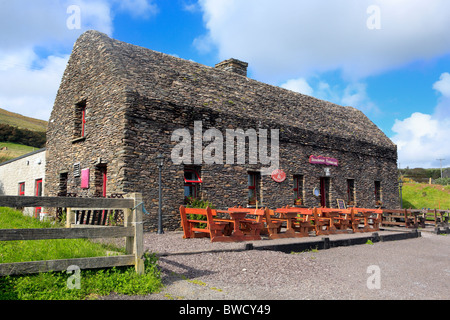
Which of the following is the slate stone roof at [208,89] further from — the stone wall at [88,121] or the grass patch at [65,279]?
the grass patch at [65,279]

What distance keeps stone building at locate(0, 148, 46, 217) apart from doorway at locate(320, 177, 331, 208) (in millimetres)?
14128

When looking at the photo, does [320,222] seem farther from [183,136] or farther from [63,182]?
[63,182]

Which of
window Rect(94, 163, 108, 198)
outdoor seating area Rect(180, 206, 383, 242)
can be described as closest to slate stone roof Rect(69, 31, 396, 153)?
window Rect(94, 163, 108, 198)

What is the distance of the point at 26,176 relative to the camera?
19.4 metres

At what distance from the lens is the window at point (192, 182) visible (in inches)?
551

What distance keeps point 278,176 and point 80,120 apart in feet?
30.5

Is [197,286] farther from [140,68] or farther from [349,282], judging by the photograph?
[140,68]

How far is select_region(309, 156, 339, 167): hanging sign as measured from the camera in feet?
60.1

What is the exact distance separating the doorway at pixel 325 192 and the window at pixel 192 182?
820cm

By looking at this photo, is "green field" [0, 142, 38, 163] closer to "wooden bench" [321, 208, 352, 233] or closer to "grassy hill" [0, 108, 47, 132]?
"grassy hill" [0, 108, 47, 132]

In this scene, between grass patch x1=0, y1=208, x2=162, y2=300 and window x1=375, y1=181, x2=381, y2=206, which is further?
window x1=375, y1=181, x2=381, y2=206

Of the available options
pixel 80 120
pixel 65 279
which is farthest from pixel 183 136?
pixel 65 279

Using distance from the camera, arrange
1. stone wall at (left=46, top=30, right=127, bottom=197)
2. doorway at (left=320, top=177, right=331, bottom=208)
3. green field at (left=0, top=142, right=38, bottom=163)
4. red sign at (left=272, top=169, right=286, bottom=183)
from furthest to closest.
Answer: green field at (left=0, top=142, right=38, bottom=163) → doorway at (left=320, top=177, right=331, bottom=208) → red sign at (left=272, top=169, right=286, bottom=183) → stone wall at (left=46, top=30, right=127, bottom=197)
